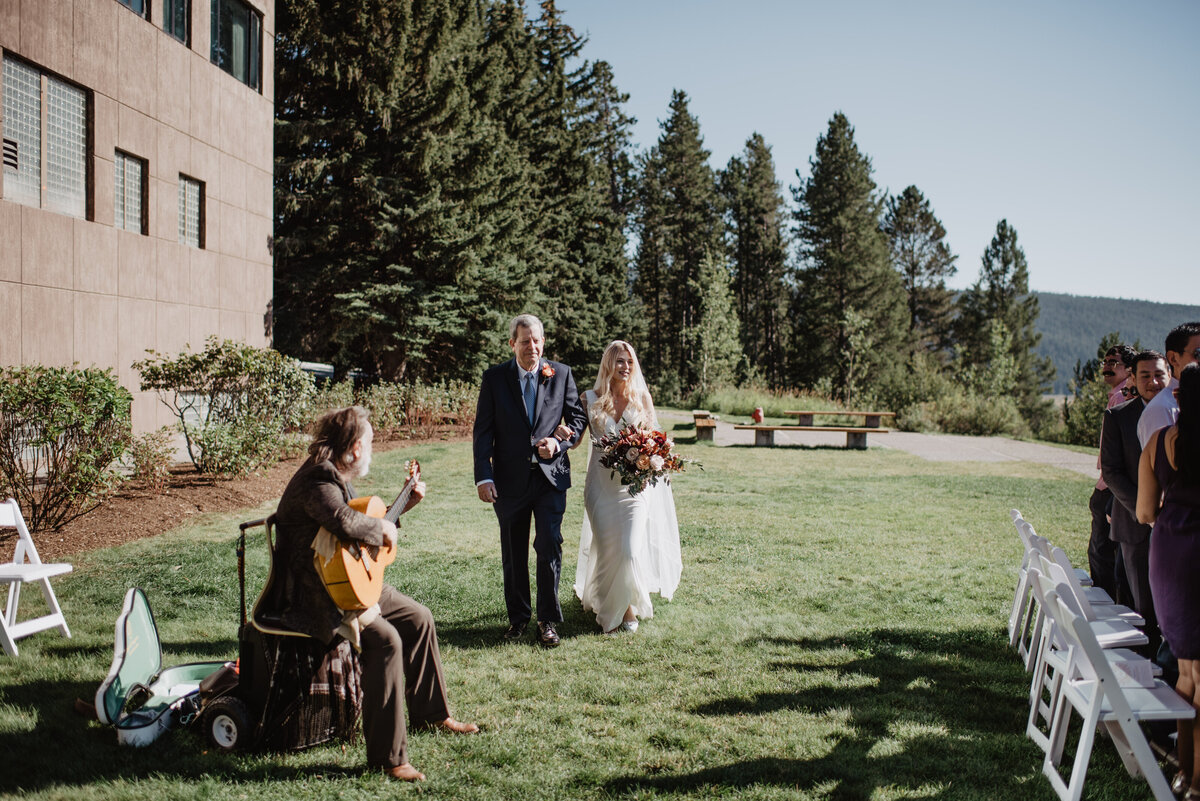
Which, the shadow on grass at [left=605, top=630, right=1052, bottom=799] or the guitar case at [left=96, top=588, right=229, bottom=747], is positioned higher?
the guitar case at [left=96, top=588, right=229, bottom=747]

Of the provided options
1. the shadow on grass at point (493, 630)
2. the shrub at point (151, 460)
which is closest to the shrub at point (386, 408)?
the shrub at point (151, 460)

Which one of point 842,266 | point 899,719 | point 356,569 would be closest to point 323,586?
point 356,569

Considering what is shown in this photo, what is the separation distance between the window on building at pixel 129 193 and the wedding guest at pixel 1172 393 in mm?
14202

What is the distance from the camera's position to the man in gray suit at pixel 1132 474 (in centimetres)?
512

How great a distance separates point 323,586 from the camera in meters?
3.87

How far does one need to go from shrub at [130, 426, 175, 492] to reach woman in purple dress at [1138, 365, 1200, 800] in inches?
419

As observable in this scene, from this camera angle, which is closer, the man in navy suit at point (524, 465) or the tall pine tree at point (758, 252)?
the man in navy suit at point (524, 465)

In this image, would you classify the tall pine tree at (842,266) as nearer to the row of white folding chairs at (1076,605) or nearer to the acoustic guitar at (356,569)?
the row of white folding chairs at (1076,605)

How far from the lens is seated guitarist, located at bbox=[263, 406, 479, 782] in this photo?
12.4 ft

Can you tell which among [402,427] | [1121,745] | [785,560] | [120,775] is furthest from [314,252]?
[1121,745]

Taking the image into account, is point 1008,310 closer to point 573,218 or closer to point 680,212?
point 680,212

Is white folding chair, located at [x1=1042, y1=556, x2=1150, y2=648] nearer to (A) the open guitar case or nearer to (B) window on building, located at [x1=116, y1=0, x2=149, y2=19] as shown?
(A) the open guitar case

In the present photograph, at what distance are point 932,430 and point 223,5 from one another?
2292 centimetres

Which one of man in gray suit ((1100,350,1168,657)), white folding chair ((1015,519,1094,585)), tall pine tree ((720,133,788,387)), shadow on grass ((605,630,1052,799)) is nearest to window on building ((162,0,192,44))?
shadow on grass ((605,630,1052,799))
